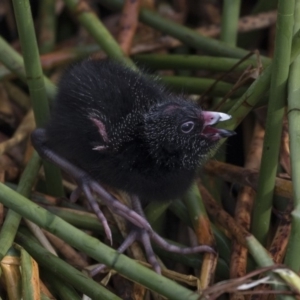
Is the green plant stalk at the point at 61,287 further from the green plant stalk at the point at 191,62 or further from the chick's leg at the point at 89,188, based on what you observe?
the green plant stalk at the point at 191,62

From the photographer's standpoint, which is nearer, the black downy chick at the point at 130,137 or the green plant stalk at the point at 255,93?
the green plant stalk at the point at 255,93

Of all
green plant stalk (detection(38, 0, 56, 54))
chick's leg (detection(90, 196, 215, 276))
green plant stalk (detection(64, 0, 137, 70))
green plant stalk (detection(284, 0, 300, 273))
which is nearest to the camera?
green plant stalk (detection(284, 0, 300, 273))

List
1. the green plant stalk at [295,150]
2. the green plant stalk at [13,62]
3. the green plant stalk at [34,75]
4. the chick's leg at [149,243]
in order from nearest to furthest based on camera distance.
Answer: the green plant stalk at [295,150]
the green plant stalk at [34,75]
the chick's leg at [149,243]
the green plant stalk at [13,62]

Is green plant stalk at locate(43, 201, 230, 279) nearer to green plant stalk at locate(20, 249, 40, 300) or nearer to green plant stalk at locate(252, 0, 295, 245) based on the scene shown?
green plant stalk at locate(252, 0, 295, 245)

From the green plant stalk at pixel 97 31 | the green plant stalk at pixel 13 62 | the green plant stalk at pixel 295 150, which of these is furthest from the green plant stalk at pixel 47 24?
the green plant stalk at pixel 295 150

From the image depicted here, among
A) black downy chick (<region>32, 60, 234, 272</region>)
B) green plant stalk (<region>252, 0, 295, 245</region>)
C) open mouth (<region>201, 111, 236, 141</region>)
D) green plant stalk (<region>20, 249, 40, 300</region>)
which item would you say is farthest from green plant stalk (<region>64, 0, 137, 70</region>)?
green plant stalk (<region>20, 249, 40, 300</region>)
